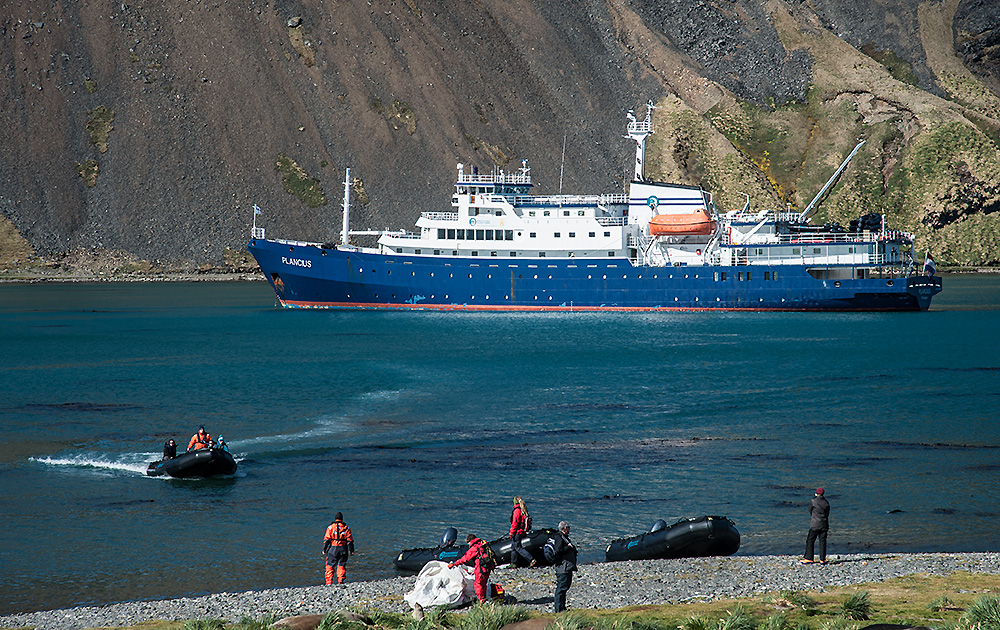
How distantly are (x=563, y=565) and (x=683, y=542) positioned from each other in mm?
4588

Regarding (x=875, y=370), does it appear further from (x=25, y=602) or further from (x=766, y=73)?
(x=766, y=73)

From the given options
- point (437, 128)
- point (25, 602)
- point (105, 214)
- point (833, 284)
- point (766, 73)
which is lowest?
point (25, 602)

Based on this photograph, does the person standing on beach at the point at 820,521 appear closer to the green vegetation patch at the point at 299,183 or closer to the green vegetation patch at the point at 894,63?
the green vegetation patch at the point at 299,183

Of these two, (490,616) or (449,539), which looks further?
(449,539)

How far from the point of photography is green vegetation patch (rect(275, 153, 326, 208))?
382ft

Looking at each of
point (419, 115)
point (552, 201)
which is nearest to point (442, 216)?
point (552, 201)

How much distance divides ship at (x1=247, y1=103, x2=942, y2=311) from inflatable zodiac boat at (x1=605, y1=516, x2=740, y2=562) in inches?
1938

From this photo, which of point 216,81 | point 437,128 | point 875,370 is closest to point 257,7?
point 216,81

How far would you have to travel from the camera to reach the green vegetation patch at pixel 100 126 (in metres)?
114

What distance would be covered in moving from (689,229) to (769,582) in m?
53.8

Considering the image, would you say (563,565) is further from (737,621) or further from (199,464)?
(199,464)

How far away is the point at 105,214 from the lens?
110125mm

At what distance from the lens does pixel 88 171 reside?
112 metres

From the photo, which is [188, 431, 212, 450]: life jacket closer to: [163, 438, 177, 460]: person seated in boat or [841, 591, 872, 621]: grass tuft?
[163, 438, 177, 460]: person seated in boat
